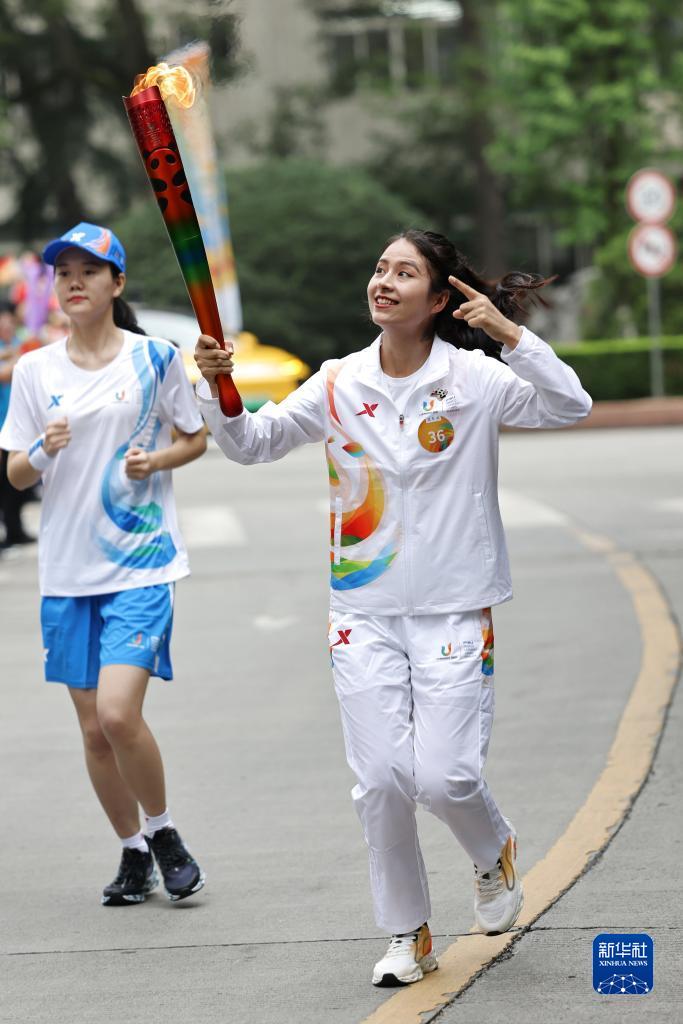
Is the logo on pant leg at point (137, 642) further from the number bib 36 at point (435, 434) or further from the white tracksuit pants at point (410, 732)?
the number bib 36 at point (435, 434)

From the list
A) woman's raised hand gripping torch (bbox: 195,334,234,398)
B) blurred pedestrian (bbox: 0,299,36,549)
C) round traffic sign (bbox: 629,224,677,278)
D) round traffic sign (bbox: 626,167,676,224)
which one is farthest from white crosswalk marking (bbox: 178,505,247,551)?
round traffic sign (bbox: 626,167,676,224)

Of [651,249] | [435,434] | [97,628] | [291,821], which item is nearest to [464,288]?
[435,434]

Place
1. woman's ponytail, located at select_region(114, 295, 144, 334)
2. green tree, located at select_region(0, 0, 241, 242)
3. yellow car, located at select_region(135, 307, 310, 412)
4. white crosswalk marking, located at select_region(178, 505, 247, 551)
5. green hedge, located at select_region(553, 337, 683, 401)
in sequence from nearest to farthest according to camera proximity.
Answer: woman's ponytail, located at select_region(114, 295, 144, 334), white crosswalk marking, located at select_region(178, 505, 247, 551), yellow car, located at select_region(135, 307, 310, 412), green hedge, located at select_region(553, 337, 683, 401), green tree, located at select_region(0, 0, 241, 242)

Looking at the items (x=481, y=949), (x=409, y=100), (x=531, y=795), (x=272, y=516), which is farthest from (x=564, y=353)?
(x=481, y=949)

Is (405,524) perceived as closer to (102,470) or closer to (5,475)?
(102,470)

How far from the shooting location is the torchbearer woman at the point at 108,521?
5.76 meters

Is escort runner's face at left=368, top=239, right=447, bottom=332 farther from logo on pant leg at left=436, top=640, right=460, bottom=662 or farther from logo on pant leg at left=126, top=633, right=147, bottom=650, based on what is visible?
logo on pant leg at left=126, top=633, right=147, bottom=650

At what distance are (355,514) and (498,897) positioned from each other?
1032 mm

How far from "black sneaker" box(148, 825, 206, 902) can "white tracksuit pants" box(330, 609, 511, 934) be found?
41.6 inches

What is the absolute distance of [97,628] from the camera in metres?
5.84

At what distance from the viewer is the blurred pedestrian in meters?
14.4

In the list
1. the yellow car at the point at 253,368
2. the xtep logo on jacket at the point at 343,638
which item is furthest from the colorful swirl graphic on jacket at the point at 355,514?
the yellow car at the point at 253,368

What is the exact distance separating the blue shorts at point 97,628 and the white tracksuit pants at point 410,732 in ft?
3.35

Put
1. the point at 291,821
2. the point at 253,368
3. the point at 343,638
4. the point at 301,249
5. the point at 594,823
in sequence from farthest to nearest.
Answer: the point at 301,249 → the point at 253,368 → the point at 291,821 → the point at 594,823 → the point at 343,638
